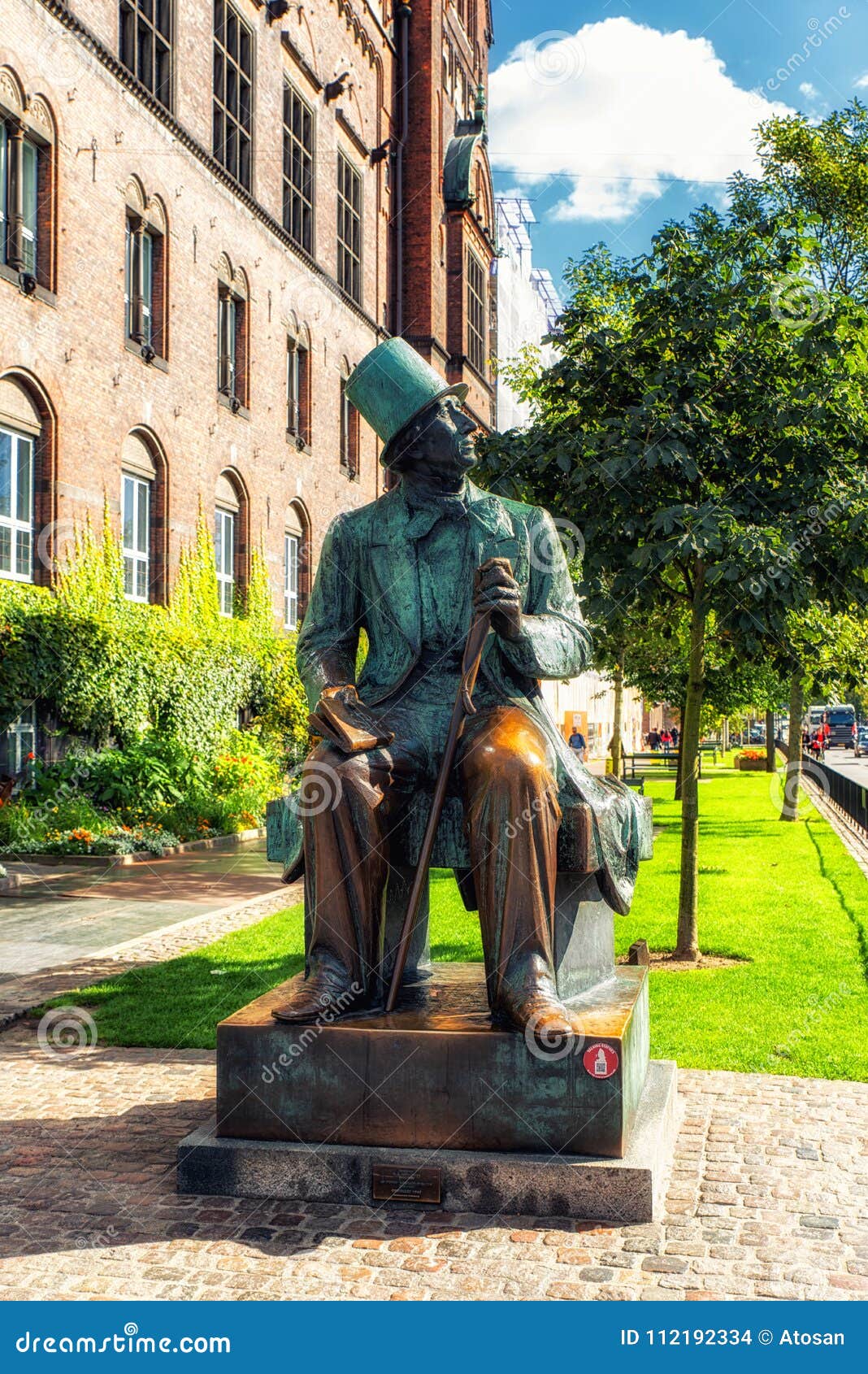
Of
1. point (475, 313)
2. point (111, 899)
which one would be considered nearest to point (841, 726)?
point (475, 313)

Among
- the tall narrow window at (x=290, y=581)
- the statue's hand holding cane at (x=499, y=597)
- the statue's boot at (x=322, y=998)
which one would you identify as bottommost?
the statue's boot at (x=322, y=998)

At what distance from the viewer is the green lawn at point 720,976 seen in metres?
7.08

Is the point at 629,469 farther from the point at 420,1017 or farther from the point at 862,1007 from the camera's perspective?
the point at 420,1017

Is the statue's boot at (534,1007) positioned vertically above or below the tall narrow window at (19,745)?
below

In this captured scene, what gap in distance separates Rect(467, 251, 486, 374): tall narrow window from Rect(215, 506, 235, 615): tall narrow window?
60.3 ft

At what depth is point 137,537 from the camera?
21625 mm

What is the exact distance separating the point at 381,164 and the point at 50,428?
20685 mm

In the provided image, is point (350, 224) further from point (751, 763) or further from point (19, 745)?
point (19, 745)

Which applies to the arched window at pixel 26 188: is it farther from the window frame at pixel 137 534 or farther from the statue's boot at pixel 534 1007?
the statue's boot at pixel 534 1007

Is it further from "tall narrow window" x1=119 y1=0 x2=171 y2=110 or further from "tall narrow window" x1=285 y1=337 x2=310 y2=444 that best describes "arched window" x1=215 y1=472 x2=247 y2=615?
"tall narrow window" x1=119 y1=0 x2=171 y2=110

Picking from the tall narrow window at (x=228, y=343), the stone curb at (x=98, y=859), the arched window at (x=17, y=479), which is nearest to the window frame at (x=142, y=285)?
the tall narrow window at (x=228, y=343)

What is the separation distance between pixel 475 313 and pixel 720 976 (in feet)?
122

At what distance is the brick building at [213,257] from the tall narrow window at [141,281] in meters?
0.05

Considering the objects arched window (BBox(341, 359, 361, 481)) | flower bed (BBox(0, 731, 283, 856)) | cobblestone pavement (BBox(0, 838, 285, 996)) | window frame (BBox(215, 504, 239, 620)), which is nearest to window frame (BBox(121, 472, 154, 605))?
window frame (BBox(215, 504, 239, 620))
